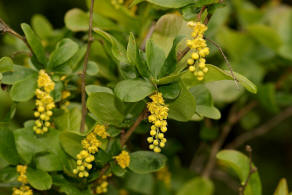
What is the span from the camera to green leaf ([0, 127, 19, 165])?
0.94 metres

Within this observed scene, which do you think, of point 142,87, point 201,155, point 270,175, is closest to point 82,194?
point 142,87

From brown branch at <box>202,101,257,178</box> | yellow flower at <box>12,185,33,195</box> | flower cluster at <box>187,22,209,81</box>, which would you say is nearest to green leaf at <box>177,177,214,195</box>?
brown branch at <box>202,101,257,178</box>

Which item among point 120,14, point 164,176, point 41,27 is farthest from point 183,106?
point 41,27

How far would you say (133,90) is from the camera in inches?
32.1

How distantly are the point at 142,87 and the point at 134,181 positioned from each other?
607 mm

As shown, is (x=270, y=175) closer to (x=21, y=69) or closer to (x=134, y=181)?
(x=134, y=181)

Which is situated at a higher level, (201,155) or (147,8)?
(147,8)

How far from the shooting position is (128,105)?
953mm

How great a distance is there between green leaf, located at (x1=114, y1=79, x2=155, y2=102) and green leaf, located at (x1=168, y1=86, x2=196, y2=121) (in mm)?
72

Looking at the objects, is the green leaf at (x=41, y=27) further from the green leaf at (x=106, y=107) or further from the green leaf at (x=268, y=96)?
the green leaf at (x=268, y=96)

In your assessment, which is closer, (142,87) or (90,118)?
(142,87)

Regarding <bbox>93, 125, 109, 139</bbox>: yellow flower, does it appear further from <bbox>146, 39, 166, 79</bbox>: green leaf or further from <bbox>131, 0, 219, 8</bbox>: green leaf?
<bbox>131, 0, 219, 8</bbox>: green leaf

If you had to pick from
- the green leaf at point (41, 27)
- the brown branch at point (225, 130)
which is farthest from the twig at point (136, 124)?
the brown branch at point (225, 130)

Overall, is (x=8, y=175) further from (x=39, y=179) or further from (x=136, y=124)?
(x=136, y=124)
